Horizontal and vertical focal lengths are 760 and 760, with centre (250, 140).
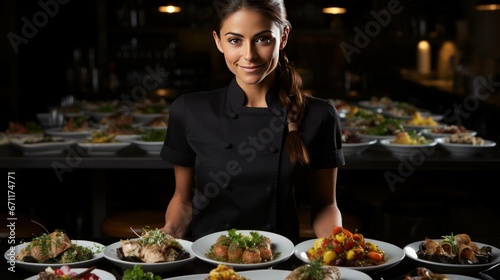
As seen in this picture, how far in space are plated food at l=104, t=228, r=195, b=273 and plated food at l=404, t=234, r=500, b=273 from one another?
2.24 ft

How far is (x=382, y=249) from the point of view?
2.32 meters

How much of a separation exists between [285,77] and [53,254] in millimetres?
1126

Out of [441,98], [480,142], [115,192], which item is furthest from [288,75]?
[441,98]

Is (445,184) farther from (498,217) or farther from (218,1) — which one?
(218,1)

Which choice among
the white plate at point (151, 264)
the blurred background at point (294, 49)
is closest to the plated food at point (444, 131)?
the white plate at point (151, 264)

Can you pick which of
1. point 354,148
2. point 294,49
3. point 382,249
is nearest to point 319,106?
point 382,249

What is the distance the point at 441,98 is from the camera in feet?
28.3

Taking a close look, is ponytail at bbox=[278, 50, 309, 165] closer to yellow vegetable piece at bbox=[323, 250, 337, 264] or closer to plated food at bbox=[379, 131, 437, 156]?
yellow vegetable piece at bbox=[323, 250, 337, 264]

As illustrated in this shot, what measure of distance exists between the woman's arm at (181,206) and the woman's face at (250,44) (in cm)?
59

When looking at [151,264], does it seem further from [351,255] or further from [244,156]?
[244,156]

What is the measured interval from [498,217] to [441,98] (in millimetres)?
2813

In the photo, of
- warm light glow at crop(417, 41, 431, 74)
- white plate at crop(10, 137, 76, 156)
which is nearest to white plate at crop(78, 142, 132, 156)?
white plate at crop(10, 137, 76, 156)

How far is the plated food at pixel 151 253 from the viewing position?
7.03 feet

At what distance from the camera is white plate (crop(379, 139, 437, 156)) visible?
169 inches
